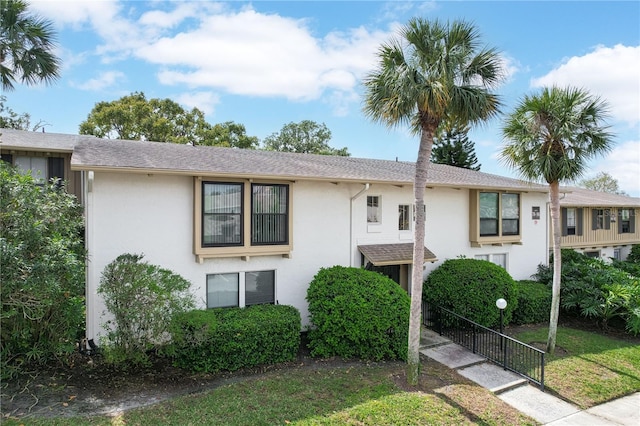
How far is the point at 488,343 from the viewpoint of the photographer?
11.1m

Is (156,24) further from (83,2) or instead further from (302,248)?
(302,248)

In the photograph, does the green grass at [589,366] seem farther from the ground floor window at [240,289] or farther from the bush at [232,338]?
the ground floor window at [240,289]

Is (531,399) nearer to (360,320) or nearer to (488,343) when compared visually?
(488,343)

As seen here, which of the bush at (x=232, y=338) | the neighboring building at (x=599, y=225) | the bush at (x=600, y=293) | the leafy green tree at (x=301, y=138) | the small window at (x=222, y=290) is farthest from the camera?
the leafy green tree at (x=301, y=138)

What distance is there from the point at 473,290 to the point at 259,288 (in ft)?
22.0

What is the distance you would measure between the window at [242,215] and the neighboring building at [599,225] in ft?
53.6

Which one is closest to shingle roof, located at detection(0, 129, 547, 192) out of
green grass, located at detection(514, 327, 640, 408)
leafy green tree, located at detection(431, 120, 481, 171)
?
green grass, located at detection(514, 327, 640, 408)

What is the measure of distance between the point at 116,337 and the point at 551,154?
39.1ft

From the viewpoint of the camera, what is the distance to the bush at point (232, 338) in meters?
7.89

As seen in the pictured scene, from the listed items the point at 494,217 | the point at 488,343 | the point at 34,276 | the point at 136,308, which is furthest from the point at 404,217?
the point at 34,276

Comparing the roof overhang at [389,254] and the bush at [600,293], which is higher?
the roof overhang at [389,254]

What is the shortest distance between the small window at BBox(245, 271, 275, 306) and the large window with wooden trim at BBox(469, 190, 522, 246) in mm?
7991

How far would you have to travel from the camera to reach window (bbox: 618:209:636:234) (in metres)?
22.6

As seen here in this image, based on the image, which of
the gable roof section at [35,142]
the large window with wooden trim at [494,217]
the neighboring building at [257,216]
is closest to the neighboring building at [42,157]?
the gable roof section at [35,142]
